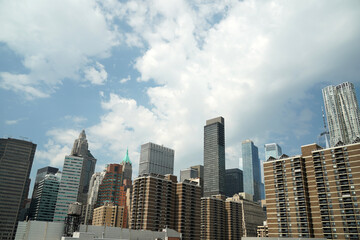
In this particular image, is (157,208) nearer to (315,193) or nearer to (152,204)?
(152,204)

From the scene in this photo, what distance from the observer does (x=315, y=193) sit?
151 meters

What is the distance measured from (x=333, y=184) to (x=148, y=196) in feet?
345

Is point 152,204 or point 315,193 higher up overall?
point 315,193

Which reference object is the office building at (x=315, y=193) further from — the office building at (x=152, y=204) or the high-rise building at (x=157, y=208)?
the office building at (x=152, y=204)

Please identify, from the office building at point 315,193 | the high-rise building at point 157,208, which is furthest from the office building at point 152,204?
the office building at point 315,193

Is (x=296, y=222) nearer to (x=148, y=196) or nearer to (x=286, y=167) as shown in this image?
(x=286, y=167)

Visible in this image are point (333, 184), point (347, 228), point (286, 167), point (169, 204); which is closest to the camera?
point (347, 228)

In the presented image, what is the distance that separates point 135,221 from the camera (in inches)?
7160

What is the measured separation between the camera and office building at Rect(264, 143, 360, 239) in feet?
448

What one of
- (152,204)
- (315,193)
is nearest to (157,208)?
(152,204)

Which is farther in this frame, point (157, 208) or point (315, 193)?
point (157, 208)

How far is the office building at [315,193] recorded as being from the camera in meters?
136

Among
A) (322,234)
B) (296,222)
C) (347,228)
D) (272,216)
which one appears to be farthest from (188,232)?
(347,228)

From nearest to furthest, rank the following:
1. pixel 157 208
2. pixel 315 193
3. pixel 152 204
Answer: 1. pixel 315 193
2. pixel 152 204
3. pixel 157 208
